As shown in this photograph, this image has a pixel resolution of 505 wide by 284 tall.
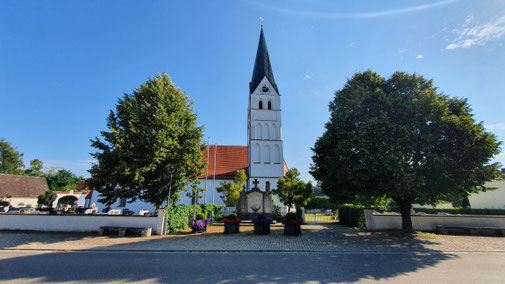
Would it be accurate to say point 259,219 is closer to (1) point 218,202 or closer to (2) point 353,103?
(2) point 353,103

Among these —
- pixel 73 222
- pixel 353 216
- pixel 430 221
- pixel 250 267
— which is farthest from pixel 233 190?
pixel 250 267

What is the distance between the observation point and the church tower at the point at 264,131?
101 feet

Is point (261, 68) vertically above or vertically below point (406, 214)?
above

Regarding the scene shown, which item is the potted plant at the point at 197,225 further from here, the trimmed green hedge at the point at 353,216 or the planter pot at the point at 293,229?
the trimmed green hedge at the point at 353,216

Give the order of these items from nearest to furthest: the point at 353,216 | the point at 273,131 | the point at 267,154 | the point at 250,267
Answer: the point at 250,267 → the point at 353,216 → the point at 267,154 → the point at 273,131

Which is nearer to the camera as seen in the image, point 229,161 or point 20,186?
point 229,161

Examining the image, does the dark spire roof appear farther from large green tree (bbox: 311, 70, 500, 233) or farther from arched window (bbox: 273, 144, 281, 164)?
large green tree (bbox: 311, 70, 500, 233)

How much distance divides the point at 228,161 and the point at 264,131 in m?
7.18

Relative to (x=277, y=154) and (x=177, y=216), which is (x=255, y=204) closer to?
(x=177, y=216)

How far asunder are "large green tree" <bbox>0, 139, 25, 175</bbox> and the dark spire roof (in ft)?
197

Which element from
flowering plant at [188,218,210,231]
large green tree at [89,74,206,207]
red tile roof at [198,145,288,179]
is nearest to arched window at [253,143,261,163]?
red tile roof at [198,145,288,179]

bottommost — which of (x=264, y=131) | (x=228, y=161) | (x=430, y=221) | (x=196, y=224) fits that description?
(x=196, y=224)

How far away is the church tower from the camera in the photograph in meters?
30.6

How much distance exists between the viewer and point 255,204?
870 inches
